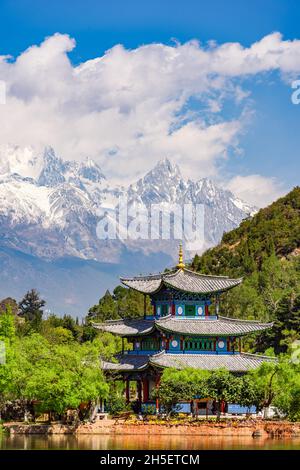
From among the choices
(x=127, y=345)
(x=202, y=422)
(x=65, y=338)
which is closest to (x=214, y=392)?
(x=202, y=422)

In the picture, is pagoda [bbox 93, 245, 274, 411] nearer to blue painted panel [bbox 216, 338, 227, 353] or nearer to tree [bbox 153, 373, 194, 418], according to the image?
blue painted panel [bbox 216, 338, 227, 353]

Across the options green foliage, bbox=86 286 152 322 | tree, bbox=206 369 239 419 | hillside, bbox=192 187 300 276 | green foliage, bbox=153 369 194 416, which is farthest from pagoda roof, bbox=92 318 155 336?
hillside, bbox=192 187 300 276

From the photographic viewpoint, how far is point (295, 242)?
431 ft

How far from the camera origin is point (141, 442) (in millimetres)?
51844

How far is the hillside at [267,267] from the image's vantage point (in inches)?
3627

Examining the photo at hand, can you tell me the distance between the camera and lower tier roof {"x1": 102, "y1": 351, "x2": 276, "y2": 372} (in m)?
65.6

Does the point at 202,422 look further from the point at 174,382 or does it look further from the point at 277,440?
the point at 277,440

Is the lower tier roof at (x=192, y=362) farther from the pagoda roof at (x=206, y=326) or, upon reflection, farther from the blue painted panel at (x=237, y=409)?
the blue painted panel at (x=237, y=409)

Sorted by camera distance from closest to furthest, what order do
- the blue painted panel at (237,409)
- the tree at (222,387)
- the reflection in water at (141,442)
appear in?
the reflection in water at (141,442), the tree at (222,387), the blue painted panel at (237,409)

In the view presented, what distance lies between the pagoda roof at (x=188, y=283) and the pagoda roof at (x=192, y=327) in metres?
2.22

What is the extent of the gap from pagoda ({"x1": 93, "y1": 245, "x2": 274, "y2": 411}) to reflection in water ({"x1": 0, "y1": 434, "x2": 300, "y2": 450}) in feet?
31.7

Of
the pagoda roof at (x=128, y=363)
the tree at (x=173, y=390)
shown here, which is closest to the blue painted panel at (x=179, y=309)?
the pagoda roof at (x=128, y=363)
